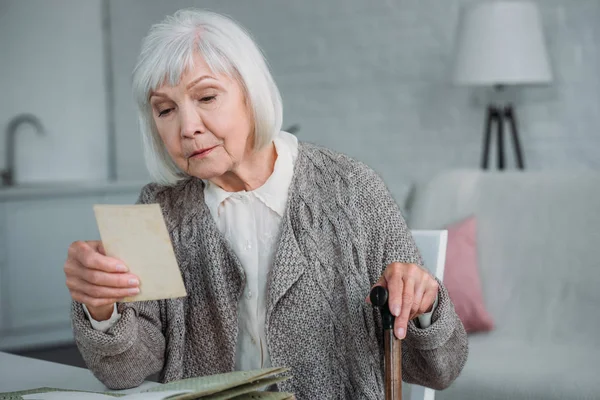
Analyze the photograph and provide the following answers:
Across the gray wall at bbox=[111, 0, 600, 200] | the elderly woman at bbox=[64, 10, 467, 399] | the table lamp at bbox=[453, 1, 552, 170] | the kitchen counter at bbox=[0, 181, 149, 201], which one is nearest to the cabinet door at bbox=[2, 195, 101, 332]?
the kitchen counter at bbox=[0, 181, 149, 201]

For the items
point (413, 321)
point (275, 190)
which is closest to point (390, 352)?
point (413, 321)

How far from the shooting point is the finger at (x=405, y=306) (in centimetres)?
104

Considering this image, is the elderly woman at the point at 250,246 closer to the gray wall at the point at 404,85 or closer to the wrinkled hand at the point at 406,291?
the wrinkled hand at the point at 406,291

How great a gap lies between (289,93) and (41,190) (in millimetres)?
1354

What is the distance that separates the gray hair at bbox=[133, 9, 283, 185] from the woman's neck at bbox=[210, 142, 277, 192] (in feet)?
0.14

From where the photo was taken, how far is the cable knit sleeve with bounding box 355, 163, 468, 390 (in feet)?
4.12

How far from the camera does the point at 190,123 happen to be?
1.30 m

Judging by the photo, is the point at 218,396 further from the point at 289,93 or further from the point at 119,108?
the point at 119,108

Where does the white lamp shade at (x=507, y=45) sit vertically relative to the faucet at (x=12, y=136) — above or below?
above

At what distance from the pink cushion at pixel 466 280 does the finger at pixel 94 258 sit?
1640mm

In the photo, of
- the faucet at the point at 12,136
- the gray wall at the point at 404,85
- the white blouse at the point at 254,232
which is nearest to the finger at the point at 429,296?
the white blouse at the point at 254,232

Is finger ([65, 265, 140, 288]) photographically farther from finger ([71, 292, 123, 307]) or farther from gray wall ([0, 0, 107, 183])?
gray wall ([0, 0, 107, 183])

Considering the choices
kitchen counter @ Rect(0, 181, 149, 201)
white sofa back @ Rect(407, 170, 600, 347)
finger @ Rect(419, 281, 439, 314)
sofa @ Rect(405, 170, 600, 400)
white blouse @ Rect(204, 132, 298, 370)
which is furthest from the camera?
kitchen counter @ Rect(0, 181, 149, 201)

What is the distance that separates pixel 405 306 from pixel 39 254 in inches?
150
